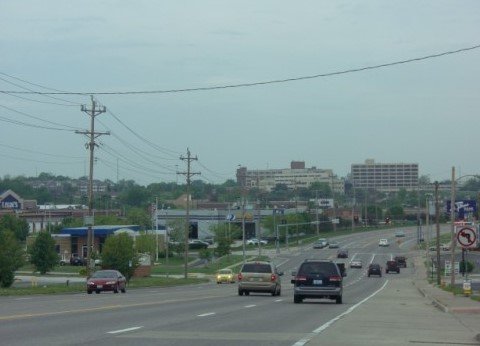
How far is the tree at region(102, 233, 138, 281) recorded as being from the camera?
Answer: 7962 centimetres

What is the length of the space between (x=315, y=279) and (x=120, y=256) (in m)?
42.5

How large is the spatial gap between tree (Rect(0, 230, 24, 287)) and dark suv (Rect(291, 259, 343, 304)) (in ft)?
115

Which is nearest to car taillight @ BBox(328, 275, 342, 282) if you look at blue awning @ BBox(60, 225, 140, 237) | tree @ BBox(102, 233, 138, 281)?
tree @ BBox(102, 233, 138, 281)

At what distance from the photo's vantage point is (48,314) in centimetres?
2822

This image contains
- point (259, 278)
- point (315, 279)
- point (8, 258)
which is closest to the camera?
point (315, 279)

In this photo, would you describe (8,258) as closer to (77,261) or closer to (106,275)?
(106,275)

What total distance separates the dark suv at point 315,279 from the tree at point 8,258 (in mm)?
34961

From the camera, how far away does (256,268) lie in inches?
1877

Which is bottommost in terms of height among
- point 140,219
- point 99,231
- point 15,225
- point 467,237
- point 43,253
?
point 43,253

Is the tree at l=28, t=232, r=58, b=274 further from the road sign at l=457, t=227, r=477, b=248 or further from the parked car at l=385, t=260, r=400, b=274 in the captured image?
the road sign at l=457, t=227, r=477, b=248

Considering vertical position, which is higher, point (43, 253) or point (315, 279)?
point (43, 253)

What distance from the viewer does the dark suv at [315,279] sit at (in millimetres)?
39438

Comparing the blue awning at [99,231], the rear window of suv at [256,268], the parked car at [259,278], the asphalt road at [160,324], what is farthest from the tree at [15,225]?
the asphalt road at [160,324]

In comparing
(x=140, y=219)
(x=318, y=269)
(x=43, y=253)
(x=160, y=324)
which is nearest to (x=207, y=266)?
(x=43, y=253)
